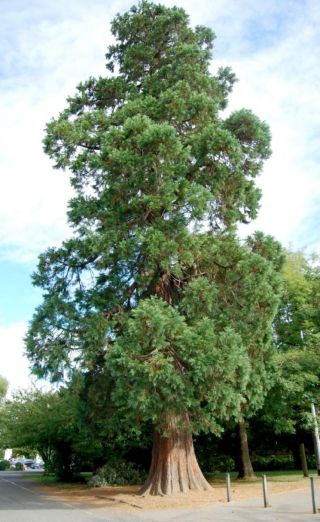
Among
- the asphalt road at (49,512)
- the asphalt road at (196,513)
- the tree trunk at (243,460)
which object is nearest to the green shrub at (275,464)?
the tree trunk at (243,460)

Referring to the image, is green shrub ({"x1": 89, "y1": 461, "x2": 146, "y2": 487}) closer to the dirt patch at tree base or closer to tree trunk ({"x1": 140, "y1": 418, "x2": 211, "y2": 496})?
the dirt patch at tree base

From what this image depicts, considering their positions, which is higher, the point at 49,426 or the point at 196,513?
the point at 49,426

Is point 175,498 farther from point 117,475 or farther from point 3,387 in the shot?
point 3,387

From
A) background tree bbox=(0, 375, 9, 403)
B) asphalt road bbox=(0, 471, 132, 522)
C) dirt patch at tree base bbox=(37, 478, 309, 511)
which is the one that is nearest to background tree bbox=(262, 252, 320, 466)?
dirt patch at tree base bbox=(37, 478, 309, 511)

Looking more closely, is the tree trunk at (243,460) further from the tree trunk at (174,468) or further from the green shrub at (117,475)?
the tree trunk at (174,468)

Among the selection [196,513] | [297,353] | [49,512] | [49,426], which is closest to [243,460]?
[297,353]

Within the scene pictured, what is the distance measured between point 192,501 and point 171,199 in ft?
29.1

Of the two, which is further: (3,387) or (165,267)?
(3,387)

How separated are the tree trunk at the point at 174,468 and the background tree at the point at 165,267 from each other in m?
0.04

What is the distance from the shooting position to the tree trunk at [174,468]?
51.4 ft

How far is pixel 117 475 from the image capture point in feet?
74.0

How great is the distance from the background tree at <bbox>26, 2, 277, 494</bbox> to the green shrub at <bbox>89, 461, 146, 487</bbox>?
6323mm

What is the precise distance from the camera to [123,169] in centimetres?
1603

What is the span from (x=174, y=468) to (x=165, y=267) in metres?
6.51
